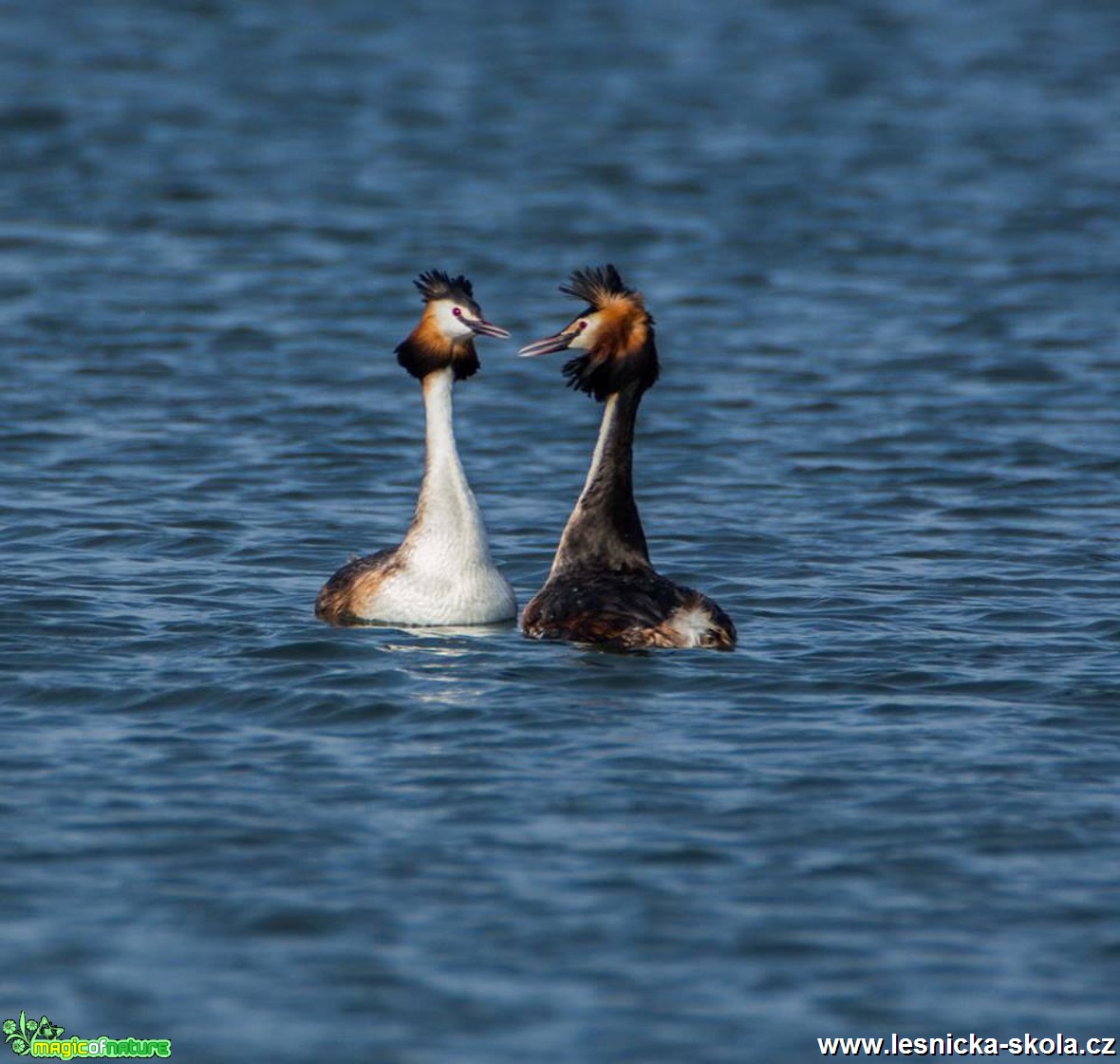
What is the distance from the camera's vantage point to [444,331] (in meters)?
12.6

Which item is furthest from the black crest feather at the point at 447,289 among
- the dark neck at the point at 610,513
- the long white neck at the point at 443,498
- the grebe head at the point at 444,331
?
the dark neck at the point at 610,513

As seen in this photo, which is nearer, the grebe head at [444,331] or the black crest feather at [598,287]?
the black crest feather at [598,287]

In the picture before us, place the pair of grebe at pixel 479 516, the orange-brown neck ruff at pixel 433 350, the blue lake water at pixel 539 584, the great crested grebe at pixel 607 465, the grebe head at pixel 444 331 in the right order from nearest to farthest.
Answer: the blue lake water at pixel 539 584, the great crested grebe at pixel 607 465, the pair of grebe at pixel 479 516, the grebe head at pixel 444 331, the orange-brown neck ruff at pixel 433 350

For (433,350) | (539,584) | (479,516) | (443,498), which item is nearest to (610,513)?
(479,516)

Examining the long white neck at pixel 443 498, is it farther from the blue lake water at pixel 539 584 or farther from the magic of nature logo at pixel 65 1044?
the magic of nature logo at pixel 65 1044

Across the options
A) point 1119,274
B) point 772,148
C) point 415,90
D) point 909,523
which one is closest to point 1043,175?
point 772,148

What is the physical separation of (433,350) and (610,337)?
978mm

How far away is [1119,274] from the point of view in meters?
25.2

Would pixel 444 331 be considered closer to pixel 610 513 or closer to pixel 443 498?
pixel 443 498

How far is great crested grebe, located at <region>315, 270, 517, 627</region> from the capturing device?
12.3 m

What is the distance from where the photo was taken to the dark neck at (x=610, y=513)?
487 inches

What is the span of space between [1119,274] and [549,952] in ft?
61.6

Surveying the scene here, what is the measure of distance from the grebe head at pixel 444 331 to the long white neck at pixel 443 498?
70 mm

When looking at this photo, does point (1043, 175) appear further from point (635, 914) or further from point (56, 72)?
point (635, 914)
